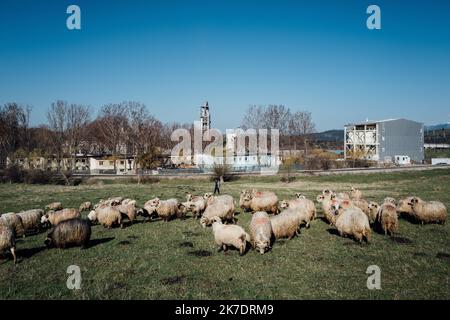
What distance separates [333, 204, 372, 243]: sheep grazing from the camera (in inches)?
532

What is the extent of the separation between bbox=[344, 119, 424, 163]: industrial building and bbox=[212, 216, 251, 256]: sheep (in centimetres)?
7109

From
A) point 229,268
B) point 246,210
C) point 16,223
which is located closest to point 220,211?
point 246,210

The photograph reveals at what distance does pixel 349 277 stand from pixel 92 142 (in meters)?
104

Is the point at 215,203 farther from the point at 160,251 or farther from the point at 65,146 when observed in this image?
the point at 65,146

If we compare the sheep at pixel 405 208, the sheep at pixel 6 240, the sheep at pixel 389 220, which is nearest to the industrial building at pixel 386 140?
the sheep at pixel 405 208

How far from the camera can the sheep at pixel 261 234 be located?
12.4 metres

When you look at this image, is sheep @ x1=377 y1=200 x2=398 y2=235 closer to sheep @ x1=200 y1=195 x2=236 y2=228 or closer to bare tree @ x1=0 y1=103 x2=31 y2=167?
sheep @ x1=200 y1=195 x2=236 y2=228

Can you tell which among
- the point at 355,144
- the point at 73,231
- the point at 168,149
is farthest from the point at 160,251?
the point at 168,149

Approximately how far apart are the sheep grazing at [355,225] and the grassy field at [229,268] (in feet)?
1.31

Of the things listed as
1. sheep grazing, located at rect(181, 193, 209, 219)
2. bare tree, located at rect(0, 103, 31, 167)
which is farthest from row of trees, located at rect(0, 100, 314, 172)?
sheep grazing, located at rect(181, 193, 209, 219)

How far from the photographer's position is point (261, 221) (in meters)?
13.4

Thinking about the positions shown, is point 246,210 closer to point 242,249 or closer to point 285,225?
point 285,225

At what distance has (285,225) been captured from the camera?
1443 centimetres

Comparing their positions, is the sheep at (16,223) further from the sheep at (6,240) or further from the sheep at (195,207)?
the sheep at (195,207)
